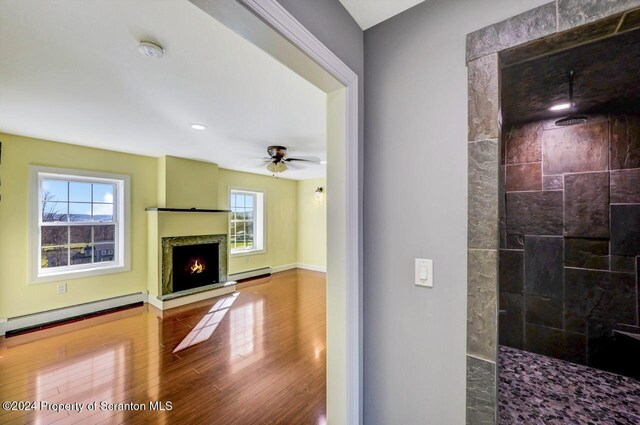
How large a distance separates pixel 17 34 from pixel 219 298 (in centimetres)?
399

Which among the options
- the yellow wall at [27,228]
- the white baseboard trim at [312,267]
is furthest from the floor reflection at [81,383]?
the white baseboard trim at [312,267]

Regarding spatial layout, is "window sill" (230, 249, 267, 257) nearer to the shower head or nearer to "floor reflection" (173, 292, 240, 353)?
"floor reflection" (173, 292, 240, 353)

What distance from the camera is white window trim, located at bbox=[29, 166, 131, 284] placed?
330cm

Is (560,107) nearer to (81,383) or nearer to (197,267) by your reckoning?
(81,383)

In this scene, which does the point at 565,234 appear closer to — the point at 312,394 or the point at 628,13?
the point at 628,13

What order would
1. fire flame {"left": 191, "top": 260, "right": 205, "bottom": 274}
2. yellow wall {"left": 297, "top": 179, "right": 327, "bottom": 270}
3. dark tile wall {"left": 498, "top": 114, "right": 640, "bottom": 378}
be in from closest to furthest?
dark tile wall {"left": 498, "top": 114, "right": 640, "bottom": 378}, fire flame {"left": 191, "top": 260, "right": 205, "bottom": 274}, yellow wall {"left": 297, "top": 179, "right": 327, "bottom": 270}

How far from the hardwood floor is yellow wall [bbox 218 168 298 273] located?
221 cm

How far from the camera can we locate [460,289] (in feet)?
3.67

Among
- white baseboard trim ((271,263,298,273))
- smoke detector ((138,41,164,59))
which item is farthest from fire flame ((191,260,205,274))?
smoke detector ((138,41,164,59))

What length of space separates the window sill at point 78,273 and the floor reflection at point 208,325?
1.56m

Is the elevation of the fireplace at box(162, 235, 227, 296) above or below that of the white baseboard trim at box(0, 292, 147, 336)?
above

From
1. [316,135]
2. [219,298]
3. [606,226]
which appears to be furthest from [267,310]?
[606,226]

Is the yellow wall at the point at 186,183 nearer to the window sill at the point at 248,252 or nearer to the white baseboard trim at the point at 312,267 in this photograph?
the window sill at the point at 248,252

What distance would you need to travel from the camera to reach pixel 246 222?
6.12 metres
